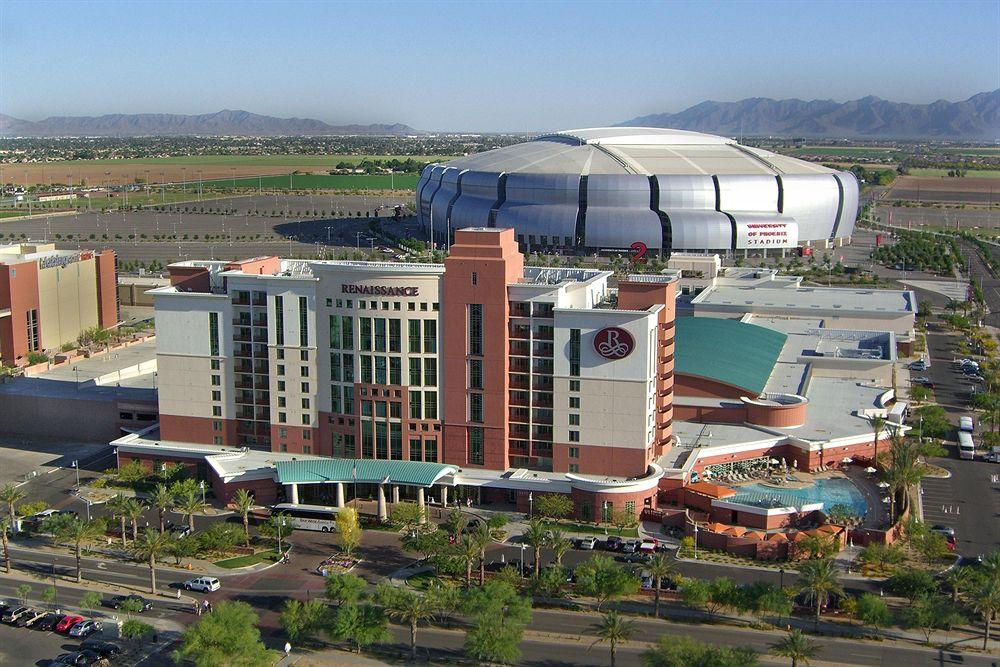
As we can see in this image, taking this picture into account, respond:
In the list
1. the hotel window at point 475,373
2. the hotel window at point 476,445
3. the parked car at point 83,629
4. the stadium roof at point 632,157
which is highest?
the stadium roof at point 632,157

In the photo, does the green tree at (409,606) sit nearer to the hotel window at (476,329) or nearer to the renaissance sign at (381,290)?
the hotel window at (476,329)

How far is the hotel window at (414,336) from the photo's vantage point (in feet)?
165

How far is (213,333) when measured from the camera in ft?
175

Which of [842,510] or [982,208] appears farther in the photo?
[982,208]

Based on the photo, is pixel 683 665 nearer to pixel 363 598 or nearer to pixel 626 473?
pixel 363 598

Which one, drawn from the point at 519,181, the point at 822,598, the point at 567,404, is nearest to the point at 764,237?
the point at 519,181

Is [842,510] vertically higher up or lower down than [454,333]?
lower down

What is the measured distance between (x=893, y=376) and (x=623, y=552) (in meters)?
31.7

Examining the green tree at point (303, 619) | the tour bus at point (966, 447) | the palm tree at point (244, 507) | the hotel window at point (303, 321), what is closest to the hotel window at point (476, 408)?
the hotel window at point (303, 321)

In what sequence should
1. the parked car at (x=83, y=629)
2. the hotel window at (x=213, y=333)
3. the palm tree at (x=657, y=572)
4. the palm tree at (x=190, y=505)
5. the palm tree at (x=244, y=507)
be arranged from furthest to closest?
the hotel window at (x=213, y=333) → the palm tree at (x=244, y=507) → the palm tree at (x=190, y=505) → the palm tree at (x=657, y=572) → the parked car at (x=83, y=629)

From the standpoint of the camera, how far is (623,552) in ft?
145

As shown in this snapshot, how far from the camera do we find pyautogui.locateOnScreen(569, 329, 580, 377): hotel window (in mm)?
49156

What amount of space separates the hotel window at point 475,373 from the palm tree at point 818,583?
16784mm

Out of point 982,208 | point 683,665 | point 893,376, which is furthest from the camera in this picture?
point 982,208
